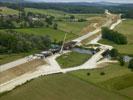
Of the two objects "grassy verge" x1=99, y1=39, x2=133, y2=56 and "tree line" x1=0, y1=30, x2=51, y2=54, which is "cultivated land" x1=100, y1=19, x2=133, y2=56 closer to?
"grassy verge" x1=99, y1=39, x2=133, y2=56

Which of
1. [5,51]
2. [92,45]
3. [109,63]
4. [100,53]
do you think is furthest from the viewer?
[92,45]

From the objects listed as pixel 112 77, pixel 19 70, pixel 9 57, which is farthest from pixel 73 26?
pixel 112 77

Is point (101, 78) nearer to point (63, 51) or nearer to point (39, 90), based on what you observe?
point (39, 90)

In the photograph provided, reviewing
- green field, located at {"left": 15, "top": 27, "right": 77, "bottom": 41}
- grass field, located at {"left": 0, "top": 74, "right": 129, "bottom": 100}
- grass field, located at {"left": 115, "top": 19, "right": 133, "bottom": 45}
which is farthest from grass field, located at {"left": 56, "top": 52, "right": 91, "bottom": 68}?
grass field, located at {"left": 115, "top": 19, "right": 133, "bottom": 45}

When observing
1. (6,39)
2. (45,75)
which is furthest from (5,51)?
(45,75)

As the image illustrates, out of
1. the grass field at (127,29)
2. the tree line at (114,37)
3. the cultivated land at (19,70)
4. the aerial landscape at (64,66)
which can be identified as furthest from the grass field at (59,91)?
the grass field at (127,29)

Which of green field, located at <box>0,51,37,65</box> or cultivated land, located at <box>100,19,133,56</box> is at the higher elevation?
green field, located at <box>0,51,37,65</box>

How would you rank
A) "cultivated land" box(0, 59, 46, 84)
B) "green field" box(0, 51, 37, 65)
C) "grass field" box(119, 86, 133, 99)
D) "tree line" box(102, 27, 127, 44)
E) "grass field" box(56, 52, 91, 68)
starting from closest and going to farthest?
1. "grass field" box(119, 86, 133, 99)
2. "cultivated land" box(0, 59, 46, 84)
3. "green field" box(0, 51, 37, 65)
4. "grass field" box(56, 52, 91, 68)
5. "tree line" box(102, 27, 127, 44)
